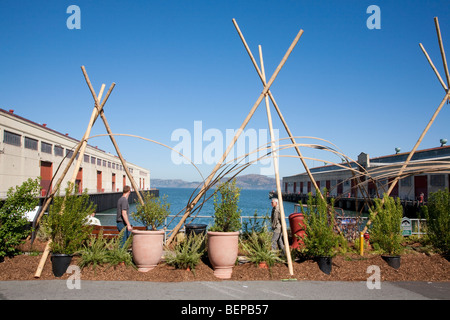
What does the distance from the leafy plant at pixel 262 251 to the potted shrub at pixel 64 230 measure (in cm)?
415

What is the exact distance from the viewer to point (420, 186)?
48.8 meters

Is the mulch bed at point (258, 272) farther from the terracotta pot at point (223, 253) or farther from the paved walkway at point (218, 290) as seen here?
the paved walkway at point (218, 290)

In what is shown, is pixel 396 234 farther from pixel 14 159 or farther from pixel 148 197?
pixel 14 159

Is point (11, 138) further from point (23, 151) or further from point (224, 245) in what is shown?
point (224, 245)

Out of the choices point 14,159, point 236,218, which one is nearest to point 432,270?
point 236,218

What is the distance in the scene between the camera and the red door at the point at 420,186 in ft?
157

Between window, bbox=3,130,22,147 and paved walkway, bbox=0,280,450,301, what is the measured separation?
31.9 metres

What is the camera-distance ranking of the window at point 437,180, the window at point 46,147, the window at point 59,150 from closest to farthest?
1. the window at point 46,147
2. the window at point 437,180
3. the window at point 59,150

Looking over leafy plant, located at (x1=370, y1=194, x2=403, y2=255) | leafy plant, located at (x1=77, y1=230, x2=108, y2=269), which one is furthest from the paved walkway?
leafy plant, located at (x1=370, y1=194, x2=403, y2=255)

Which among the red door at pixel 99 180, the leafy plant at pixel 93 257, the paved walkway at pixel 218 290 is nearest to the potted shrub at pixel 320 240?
the paved walkway at pixel 218 290

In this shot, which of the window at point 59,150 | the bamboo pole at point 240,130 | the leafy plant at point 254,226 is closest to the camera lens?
the bamboo pole at point 240,130

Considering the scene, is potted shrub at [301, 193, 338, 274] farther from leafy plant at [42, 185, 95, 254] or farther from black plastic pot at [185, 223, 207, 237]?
leafy plant at [42, 185, 95, 254]

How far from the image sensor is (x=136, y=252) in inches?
341
